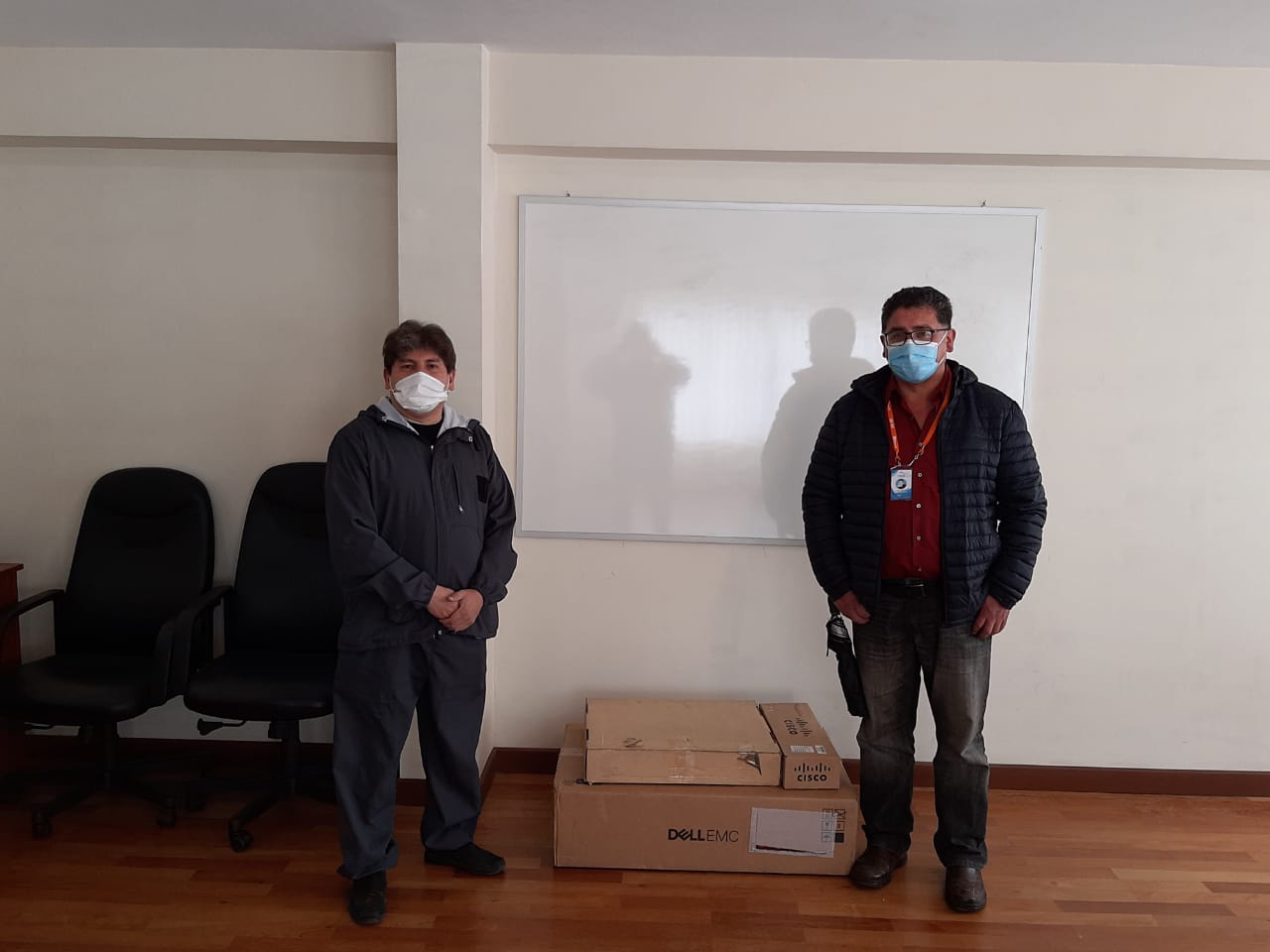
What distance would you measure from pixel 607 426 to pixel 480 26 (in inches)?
53.2

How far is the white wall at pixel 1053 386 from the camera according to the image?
Answer: 110 inches

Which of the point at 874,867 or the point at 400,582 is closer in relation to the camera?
the point at 400,582

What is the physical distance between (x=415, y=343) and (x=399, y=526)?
51 centimetres

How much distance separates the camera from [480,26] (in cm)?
261

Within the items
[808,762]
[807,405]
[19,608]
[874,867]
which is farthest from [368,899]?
[807,405]

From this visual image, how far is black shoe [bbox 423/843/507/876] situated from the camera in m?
2.47

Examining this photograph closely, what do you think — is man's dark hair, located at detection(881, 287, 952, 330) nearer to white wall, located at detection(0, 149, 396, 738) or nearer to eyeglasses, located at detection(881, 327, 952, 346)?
eyeglasses, located at detection(881, 327, 952, 346)

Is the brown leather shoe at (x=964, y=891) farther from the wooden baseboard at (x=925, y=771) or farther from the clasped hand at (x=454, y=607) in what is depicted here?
the clasped hand at (x=454, y=607)

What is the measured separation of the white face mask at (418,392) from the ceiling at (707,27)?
3.71 feet

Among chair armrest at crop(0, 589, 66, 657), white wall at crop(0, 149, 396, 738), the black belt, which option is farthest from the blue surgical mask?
chair armrest at crop(0, 589, 66, 657)

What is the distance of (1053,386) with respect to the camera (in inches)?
117

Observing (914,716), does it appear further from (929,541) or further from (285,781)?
(285,781)

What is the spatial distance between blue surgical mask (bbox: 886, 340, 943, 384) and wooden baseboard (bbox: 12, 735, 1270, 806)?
1570 mm

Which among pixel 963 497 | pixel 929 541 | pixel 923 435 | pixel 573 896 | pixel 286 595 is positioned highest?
pixel 923 435
